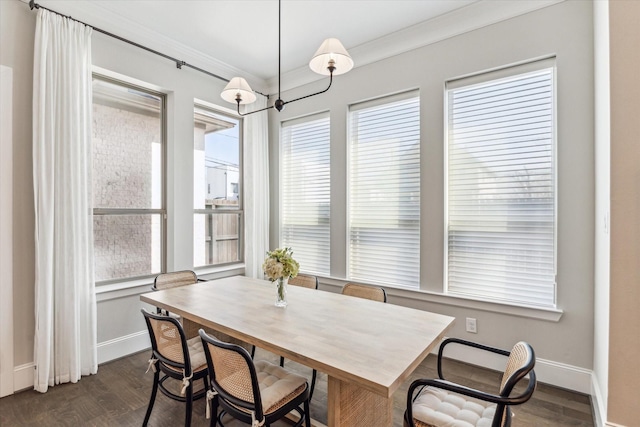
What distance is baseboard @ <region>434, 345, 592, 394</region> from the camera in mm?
2352

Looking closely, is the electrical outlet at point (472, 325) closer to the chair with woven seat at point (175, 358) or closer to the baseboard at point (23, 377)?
the chair with woven seat at point (175, 358)

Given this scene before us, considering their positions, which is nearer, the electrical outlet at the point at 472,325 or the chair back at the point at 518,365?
the chair back at the point at 518,365

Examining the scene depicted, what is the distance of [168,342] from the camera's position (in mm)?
1796

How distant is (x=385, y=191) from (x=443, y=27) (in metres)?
1.61

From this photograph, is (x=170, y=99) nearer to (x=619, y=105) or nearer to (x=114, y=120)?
(x=114, y=120)

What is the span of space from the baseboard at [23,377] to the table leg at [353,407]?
2.52 metres

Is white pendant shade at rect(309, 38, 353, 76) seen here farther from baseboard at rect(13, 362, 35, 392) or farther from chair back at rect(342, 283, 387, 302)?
baseboard at rect(13, 362, 35, 392)

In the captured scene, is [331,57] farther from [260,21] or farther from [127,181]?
[127,181]

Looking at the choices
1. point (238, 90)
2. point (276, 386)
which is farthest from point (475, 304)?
point (238, 90)

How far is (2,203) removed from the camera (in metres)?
2.34

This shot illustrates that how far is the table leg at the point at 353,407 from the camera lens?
1.43 meters

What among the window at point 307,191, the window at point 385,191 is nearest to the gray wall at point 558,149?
the window at point 385,191

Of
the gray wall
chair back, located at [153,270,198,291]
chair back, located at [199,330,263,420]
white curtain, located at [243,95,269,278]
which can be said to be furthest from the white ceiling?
chair back, located at [199,330,263,420]

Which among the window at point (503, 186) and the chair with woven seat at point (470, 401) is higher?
the window at point (503, 186)
